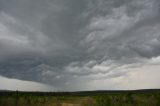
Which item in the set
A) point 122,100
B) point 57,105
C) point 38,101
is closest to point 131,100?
point 122,100

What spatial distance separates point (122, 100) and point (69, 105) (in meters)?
42.9

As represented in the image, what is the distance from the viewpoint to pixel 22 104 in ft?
593

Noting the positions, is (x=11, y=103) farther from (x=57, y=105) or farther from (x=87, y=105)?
(x=87, y=105)

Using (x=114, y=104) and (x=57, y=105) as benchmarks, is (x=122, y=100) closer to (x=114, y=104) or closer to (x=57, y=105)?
(x=114, y=104)

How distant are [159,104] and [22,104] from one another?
93032 mm

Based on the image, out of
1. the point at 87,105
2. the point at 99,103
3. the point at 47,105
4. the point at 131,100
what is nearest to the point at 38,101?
the point at 47,105

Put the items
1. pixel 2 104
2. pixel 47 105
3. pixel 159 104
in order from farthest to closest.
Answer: pixel 47 105 < pixel 2 104 < pixel 159 104


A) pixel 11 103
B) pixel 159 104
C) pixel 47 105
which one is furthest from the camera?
pixel 47 105

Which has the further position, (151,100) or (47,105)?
(47,105)

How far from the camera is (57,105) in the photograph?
19800cm

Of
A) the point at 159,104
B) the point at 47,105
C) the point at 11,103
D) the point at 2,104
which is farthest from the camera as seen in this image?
the point at 47,105

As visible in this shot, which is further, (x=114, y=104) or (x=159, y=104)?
(x=114, y=104)

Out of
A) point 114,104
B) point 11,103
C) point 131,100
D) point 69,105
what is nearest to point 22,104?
point 11,103

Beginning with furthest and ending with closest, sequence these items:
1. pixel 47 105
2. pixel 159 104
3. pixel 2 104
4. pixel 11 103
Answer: pixel 47 105
pixel 11 103
pixel 2 104
pixel 159 104
